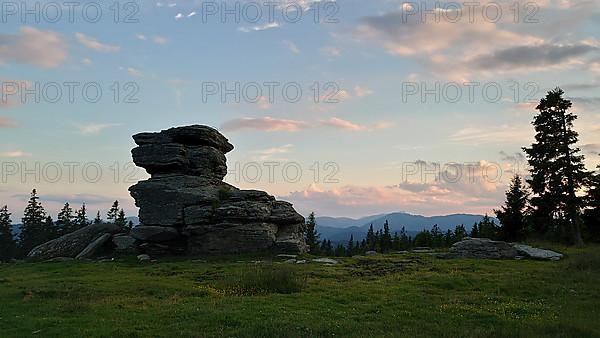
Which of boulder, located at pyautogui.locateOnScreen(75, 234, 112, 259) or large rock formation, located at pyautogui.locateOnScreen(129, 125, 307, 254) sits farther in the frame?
boulder, located at pyautogui.locateOnScreen(75, 234, 112, 259)

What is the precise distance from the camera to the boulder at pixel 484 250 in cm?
4050

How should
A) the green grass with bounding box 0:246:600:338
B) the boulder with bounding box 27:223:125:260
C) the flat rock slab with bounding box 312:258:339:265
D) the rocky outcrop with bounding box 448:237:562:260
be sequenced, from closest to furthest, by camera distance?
1. the green grass with bounding box 0:246:600:338
2. the flat rock slab with bounding box 312:258:339:265
3. the rocky outcrop with bounding box 448:237:562:260
4. the boulder with bounding box 27:223:125:260

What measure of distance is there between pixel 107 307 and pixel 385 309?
11.5m

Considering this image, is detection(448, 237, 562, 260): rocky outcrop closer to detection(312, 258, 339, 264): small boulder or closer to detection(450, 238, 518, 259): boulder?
detection(450, 238, 518, 259): boulder

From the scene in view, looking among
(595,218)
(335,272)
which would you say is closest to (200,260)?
A: (335,272)

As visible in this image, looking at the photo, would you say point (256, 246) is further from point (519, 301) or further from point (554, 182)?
point (554, 182)

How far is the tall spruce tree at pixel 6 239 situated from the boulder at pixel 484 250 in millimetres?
75724

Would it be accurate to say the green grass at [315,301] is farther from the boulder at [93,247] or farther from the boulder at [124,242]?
the boulder at [124,242]

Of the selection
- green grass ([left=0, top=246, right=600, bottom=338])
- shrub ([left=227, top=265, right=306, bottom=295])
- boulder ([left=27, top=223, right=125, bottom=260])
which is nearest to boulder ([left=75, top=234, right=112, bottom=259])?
boulder ([left=27, top=223, right=125, bottom=260])

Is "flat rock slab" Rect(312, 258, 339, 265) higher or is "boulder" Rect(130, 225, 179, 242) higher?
"boulder" Rect(130, 225, 179, 242)

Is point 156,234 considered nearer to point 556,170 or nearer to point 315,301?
point 315,301

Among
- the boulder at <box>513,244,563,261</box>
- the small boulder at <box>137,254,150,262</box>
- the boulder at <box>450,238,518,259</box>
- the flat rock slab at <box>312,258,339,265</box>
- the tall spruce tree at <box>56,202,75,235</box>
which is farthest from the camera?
the tall spruce tree at <box>56,202,75,235</box>

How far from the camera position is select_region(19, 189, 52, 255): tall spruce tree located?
3359 inches

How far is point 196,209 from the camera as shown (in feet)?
149
